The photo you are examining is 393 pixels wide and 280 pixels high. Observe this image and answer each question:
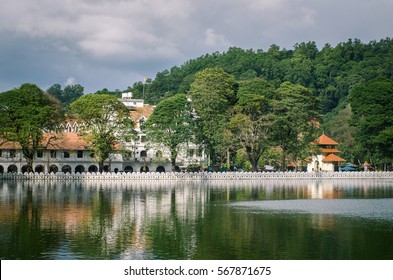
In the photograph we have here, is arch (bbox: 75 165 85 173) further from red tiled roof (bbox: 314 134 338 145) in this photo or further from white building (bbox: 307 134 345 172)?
red tiled roof (bbox: 314 134 338 145)

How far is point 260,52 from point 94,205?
513ft

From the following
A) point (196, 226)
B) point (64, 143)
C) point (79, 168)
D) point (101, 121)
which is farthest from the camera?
point (79, 168)

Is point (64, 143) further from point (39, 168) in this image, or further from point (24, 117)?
point (24, 117)


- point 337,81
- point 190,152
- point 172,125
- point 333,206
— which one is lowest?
point 333,206

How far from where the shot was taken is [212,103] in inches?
3497

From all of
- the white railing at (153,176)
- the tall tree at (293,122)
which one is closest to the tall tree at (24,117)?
the white railing at (153,176)

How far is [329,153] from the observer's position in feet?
343

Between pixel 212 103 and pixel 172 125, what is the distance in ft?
23.2

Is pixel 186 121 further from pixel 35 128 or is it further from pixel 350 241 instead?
pixel 350 241

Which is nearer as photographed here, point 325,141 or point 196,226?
point 196,226

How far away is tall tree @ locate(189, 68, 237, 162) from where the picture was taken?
288ft

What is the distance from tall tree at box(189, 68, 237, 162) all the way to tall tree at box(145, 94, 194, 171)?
1961mm

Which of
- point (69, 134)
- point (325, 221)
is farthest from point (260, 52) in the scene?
point (325, 221)

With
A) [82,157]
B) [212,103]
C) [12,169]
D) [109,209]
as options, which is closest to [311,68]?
[212,103]
